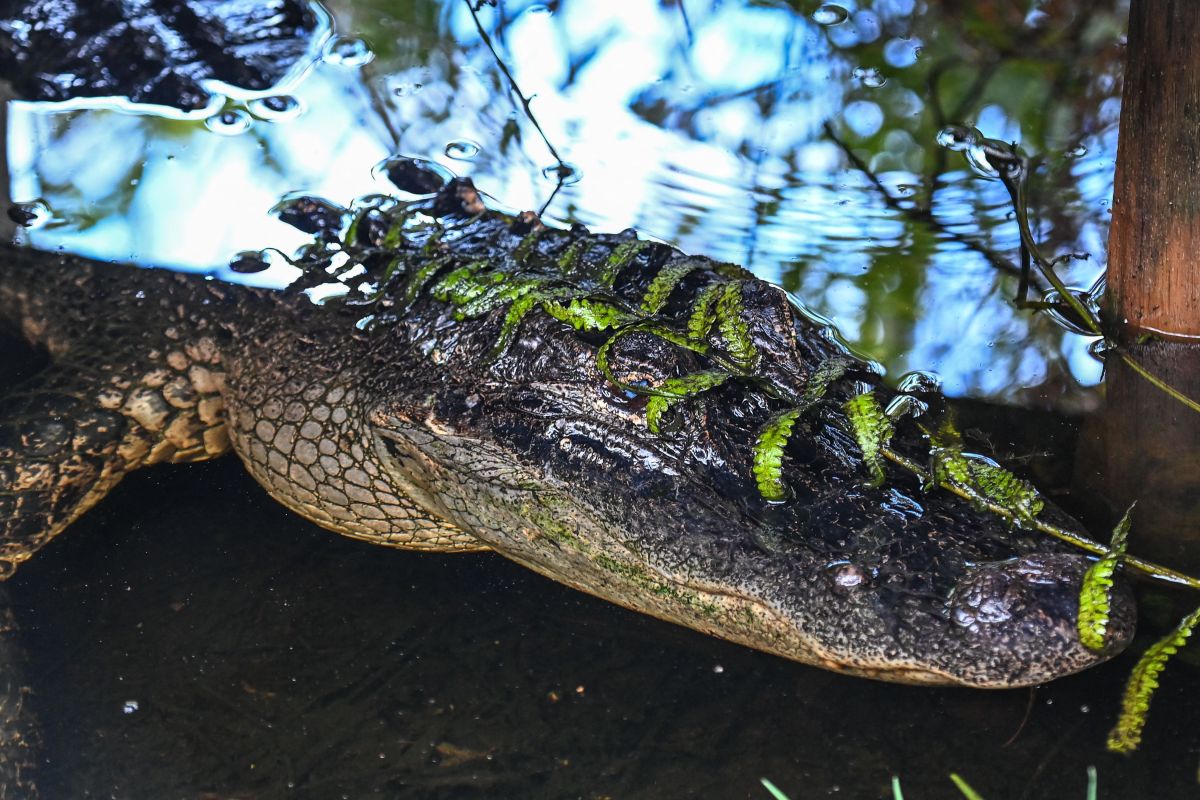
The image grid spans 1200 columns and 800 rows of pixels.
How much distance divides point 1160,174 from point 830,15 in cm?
272

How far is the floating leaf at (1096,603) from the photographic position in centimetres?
216

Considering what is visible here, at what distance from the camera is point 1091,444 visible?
3078 millimetres

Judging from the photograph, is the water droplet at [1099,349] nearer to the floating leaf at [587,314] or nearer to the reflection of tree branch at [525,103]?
the floating leaf at [587,314]

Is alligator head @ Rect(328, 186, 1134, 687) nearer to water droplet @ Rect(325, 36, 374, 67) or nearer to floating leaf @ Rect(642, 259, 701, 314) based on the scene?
floating leaf @ Rect(642, 259, 701, 314)

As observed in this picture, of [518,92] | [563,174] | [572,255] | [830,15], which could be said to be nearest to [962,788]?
[572,255]

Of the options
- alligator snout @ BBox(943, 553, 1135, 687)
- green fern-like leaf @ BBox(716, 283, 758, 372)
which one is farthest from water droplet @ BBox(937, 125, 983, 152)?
alligator snout @ BBox(943, 553, 1135, 687)

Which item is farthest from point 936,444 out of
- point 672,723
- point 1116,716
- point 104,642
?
point 104,642

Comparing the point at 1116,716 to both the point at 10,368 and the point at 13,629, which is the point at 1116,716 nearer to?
the point at 13,629

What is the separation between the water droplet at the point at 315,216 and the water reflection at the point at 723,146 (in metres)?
0.08

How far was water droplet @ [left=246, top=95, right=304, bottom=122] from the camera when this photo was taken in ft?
15.3

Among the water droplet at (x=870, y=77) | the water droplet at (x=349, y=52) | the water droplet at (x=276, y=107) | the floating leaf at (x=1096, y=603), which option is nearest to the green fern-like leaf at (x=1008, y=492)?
the floating leaf at (x=1096, y=603)

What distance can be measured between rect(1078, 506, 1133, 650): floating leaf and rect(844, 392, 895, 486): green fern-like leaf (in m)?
0.54

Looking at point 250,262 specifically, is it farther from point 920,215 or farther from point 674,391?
point 920,215

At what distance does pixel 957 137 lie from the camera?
4344 mm
